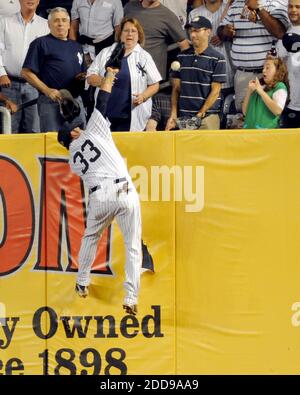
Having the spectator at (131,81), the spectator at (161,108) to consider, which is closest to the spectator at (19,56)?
the spectator at (131,81)

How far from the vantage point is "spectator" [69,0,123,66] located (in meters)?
15.7

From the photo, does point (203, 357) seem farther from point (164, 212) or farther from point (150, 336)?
point (164, 212)

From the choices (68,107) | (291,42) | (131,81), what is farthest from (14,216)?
(291,42)

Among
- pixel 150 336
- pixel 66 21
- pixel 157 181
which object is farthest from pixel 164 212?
pixel 66 21

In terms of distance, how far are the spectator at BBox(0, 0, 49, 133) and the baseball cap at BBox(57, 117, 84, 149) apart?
160 cm

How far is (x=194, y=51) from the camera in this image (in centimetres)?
1478

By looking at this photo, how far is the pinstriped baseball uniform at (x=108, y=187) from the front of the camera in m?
13.5

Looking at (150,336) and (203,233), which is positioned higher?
(203,233)

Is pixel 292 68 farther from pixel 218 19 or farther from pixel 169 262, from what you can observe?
pixel 169 262

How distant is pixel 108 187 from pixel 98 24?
2845 mm

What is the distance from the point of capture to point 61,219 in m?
13.9

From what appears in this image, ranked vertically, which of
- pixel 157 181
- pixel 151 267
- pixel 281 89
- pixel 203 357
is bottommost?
pixel 203 357

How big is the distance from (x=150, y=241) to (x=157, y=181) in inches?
23.0

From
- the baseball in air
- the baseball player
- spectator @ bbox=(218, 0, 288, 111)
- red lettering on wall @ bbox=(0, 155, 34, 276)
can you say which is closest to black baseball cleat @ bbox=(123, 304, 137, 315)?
the baseball player
